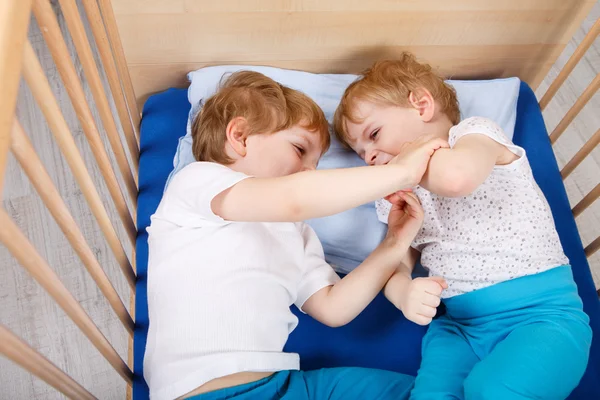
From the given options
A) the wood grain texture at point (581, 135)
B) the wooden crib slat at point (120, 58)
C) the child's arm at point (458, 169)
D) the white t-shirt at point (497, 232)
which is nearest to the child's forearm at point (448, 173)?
the child's arm at point (458, 169)

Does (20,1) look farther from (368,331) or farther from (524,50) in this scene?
(524,50)

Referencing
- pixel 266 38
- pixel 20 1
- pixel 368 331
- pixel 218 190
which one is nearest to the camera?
pixel 20 1

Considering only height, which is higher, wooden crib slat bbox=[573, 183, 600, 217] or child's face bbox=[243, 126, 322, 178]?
child's face bbox=[243, 126, 322, 178]

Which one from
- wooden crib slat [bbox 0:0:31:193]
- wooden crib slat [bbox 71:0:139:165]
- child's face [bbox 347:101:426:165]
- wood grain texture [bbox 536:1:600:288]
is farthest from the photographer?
wood grain texture [bbox 536:1:600:288]

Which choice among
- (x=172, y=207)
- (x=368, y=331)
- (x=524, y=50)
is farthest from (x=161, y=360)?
(x=524, y=50)

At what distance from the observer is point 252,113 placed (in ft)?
2.98

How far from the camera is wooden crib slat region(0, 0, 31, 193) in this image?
430 mm

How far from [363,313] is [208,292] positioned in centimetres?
34

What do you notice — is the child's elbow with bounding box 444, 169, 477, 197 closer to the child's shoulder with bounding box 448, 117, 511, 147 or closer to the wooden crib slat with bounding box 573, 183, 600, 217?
the child's shoulder with bounding box 448, 117, 511, 147

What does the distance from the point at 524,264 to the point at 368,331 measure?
294mm

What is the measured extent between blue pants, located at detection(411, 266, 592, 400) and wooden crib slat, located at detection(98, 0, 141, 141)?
2.46 ft

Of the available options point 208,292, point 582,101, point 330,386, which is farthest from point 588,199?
point 208,292

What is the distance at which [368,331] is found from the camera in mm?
987

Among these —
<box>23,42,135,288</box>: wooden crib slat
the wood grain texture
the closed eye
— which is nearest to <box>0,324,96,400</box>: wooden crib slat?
<box>23,42,135,288</box>: wooden crib slat
